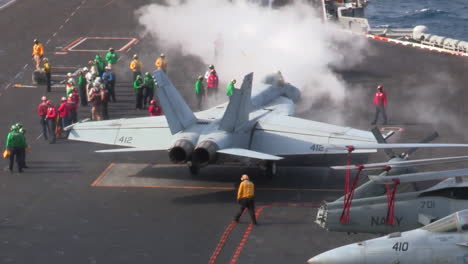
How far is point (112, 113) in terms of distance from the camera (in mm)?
41375

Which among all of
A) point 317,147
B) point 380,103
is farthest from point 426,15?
point 317,147

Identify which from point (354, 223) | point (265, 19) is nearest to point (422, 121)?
point (265, 19)

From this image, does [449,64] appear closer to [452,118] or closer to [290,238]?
[452,118]

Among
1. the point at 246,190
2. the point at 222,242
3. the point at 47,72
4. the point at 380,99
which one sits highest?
the point at 47,72

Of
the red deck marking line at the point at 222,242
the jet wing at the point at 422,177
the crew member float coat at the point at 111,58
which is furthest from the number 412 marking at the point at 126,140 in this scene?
the crew member float coat at the point at 111,58

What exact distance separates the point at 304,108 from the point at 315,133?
1032 cm

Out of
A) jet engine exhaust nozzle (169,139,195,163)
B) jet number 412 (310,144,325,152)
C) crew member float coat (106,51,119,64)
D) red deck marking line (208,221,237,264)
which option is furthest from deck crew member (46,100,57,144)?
red deck marking line (208,221,237,264)

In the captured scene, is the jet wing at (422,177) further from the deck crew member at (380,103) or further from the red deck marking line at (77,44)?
the red deck marking line at (77,44)

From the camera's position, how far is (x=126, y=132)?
3278cm

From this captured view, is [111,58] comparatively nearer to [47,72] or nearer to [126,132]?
[47,72]

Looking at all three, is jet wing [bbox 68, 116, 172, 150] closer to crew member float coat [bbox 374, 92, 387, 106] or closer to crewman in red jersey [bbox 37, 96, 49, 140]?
crewman in red jersey [bbox 37, 96, 49, 140]

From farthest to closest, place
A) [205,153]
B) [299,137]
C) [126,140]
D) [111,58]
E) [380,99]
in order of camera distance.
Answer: [111,58], [380,99], [126,140], [299,137], [205,153]

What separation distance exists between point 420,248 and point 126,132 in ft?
48.7

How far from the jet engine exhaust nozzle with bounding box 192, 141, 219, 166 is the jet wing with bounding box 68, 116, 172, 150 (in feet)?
7.70
